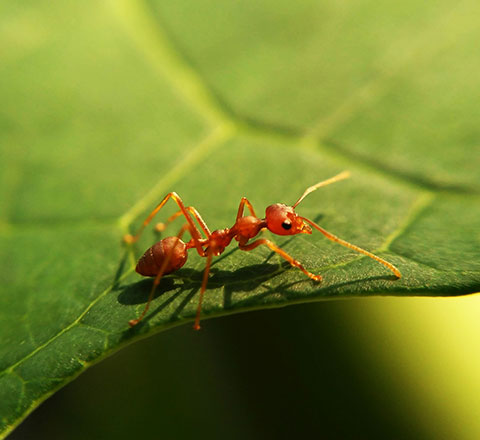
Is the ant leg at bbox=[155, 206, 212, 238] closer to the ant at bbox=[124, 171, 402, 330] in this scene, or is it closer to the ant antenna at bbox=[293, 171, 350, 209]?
the ant at bbox=[124, 171, 402, 330]

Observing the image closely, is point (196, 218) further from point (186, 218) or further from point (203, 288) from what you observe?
point (203, 288)

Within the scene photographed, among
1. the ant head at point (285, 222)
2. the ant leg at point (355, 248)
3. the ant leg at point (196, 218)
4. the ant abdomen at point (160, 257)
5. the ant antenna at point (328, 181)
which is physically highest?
the ant leg at point (196, 218)

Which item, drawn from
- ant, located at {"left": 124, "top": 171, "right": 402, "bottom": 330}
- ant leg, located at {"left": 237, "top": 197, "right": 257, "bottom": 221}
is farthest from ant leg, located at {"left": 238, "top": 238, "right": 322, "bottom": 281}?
ant leg, located at {"left": 237, "top": 197, "right": 257, "bottom": 221}

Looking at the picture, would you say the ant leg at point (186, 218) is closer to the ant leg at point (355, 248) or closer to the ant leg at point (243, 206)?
the ant leg at point (243, 206)

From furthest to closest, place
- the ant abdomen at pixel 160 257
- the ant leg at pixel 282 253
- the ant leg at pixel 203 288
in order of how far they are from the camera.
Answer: the ant abdomen at pixel 160 257 → the ant leg at pixel 282 253 → the ant leg at pixel 203 288

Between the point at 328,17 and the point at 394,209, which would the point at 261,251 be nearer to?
the point at 394,209

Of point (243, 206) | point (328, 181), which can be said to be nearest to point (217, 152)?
point (243, 206)

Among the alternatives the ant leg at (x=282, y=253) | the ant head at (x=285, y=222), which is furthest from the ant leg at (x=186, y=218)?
the ant head at (x=285, y=222)

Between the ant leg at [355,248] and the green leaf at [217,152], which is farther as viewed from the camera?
the green leaf at [217,152]
